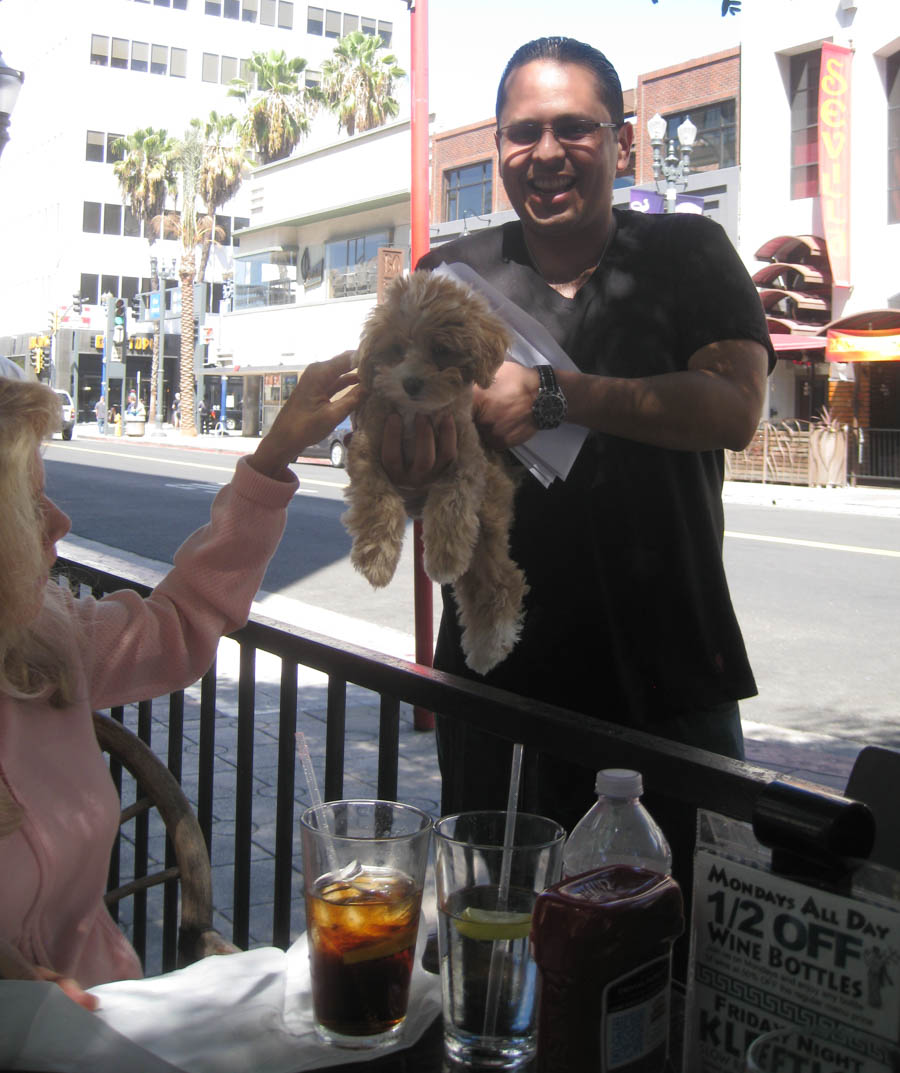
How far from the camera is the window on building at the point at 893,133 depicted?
21.3 metres

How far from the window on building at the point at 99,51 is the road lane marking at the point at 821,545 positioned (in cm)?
5221

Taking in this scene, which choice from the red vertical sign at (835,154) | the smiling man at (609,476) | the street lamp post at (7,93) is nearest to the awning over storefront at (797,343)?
the red vertical sign at (835,154)

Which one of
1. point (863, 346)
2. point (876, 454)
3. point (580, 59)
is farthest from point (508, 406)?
point (876, 454)

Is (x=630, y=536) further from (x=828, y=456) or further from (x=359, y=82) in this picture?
(x=359, y=82)

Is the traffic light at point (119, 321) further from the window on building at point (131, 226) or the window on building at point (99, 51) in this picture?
the window on building at point (99, 51)

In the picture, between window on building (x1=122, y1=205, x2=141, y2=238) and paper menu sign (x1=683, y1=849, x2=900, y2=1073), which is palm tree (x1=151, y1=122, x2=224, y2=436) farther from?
paper menu sign (x1=683, y1=849, x2=900, y2=1073)

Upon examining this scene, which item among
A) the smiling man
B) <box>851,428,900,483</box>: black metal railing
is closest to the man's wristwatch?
the smiling man

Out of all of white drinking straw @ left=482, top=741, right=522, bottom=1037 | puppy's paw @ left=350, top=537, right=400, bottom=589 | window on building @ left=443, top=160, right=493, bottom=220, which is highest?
window on building @ left=443, top=160, right=493, bottom=220

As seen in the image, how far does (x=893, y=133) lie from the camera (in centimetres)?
2142

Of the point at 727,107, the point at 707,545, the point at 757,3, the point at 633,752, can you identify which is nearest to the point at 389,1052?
the point at 633,752

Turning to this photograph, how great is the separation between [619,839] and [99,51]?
6189cm

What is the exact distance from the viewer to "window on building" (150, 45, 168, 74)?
57031mm

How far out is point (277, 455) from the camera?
6.14 ft

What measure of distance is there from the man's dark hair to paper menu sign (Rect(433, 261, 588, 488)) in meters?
0.43
